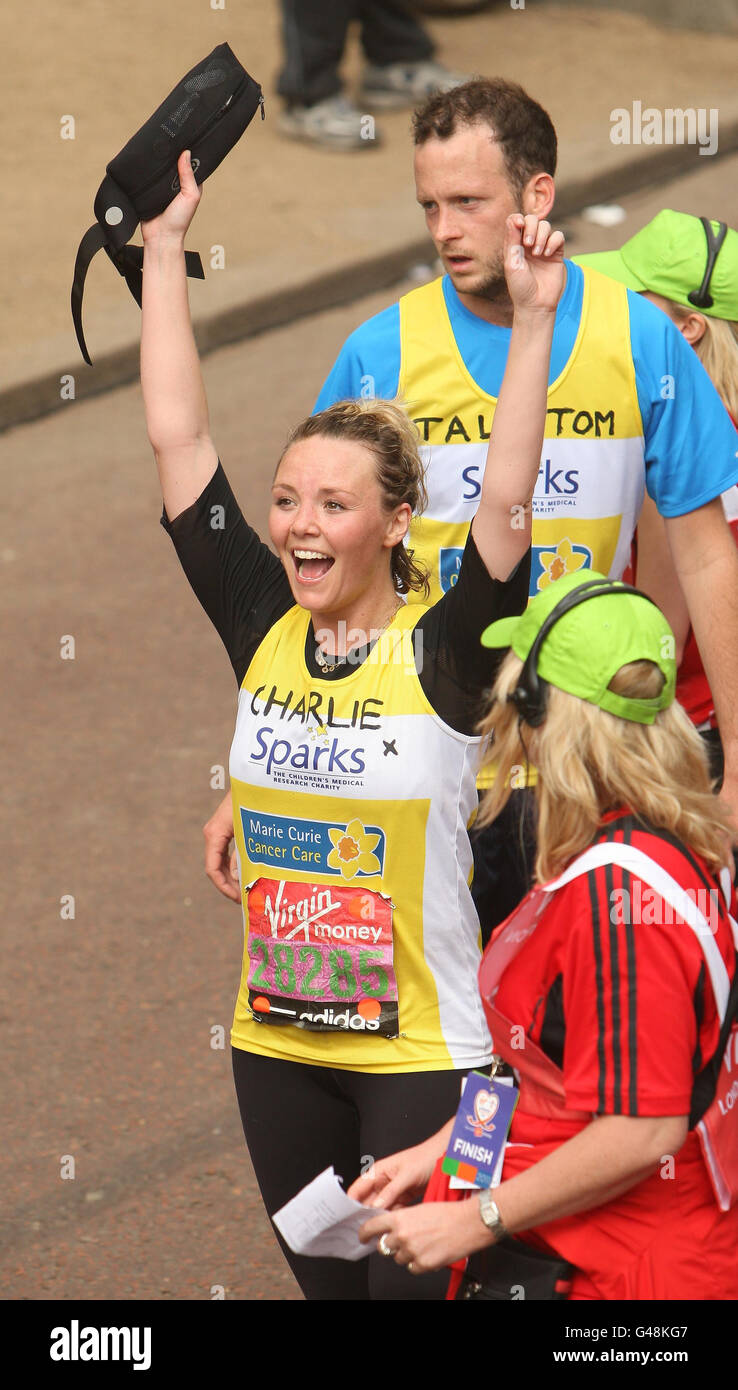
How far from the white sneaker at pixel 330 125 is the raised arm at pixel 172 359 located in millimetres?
9253

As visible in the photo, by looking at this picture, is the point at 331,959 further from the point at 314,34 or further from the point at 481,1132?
the point at 314,34

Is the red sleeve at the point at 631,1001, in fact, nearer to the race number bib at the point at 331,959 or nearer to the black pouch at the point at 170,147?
the race number bib at the point at 331,959

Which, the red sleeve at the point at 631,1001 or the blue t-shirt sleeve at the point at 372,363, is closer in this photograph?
the red sleeve at the point at 631,1001

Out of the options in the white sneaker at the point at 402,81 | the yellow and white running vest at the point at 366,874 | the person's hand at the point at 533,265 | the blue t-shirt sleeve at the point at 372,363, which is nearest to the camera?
the person's hand at the point at 533,265

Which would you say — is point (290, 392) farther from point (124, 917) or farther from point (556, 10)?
point (556, 10)

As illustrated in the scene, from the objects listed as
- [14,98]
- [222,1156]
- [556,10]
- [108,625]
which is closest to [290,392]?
[108,625]

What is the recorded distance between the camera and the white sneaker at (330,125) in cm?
1213

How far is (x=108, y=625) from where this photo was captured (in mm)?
7266

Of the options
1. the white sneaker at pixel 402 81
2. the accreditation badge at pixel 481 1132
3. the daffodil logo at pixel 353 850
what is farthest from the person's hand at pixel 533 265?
the white sneaker at pixel 402 81

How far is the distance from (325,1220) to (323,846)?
0.60 meters

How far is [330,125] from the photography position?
39.8ft

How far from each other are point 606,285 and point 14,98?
9776mm

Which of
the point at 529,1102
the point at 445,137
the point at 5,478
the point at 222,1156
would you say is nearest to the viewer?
the point at 529,1102

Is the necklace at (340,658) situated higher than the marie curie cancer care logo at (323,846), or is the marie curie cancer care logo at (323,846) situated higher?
the necklace at (340,658)
